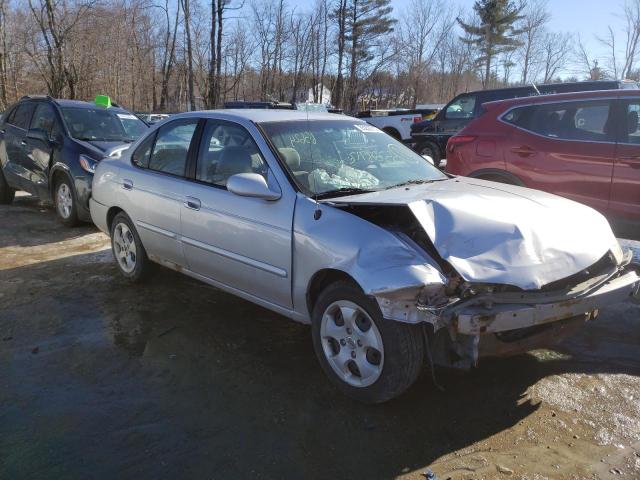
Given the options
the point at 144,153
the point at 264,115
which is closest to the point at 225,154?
the point at 264,115

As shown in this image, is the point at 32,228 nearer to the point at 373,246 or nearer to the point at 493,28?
the point at 373,246

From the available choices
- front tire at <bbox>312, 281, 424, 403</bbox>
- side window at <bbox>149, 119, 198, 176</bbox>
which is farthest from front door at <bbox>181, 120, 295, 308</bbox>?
front tire at <bbox>312, 281, 424, 403</bbox>

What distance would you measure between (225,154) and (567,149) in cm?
371

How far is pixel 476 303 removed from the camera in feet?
8.69

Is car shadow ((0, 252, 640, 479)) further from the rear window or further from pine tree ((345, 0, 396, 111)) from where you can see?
pine tree ((345, 0, 396, 111))

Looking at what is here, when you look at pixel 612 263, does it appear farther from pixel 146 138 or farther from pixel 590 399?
pixel 146 138

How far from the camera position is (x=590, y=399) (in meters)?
3.13

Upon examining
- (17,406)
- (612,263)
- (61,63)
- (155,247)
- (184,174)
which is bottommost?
(17,406)

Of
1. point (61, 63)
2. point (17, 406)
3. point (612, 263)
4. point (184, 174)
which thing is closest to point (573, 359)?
point (612, 263)

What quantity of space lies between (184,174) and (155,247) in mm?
770

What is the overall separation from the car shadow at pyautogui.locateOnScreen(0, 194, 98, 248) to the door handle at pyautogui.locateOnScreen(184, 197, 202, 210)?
343 centimetres

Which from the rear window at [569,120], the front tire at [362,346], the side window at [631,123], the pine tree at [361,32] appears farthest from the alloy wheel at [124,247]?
the pine tree at [361,32]

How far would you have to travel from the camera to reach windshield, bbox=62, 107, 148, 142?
7723 millimetres

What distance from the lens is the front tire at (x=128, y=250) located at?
4930 mm
